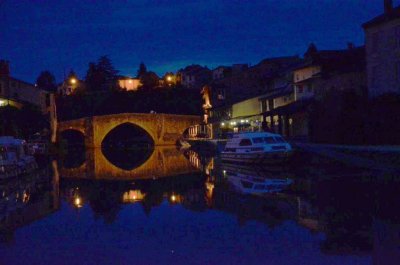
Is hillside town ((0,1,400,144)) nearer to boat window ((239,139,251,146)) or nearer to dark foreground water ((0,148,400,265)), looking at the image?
boat window ((239,139,251,146))

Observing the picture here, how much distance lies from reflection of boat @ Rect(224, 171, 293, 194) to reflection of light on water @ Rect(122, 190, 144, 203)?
13.7 ft

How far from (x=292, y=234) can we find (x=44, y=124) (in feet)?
215

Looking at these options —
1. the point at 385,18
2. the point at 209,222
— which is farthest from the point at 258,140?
the point at 209,222

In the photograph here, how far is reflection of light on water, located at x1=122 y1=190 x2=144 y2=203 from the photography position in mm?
23892

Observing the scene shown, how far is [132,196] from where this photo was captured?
25.4 meters

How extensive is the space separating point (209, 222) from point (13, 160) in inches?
926

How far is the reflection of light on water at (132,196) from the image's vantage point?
23.9m

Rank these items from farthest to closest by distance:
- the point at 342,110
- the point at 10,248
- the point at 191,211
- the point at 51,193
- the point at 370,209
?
the point at 342,110
the point at 51,193
the point at 191,211
the point at 370,209
the point at 10,248

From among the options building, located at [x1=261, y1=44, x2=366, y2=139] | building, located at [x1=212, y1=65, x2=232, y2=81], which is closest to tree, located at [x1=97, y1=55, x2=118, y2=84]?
building, located at [x1=212, y1=65, x2=232, y2=81]

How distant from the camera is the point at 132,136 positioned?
380 feet

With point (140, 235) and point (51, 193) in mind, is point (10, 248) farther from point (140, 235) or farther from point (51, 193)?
point (51, 193)

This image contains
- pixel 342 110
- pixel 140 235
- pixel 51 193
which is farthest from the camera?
pixel 342 110

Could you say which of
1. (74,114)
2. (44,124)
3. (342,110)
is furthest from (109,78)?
(342,110)

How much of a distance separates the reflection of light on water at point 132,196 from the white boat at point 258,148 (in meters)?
11.9
